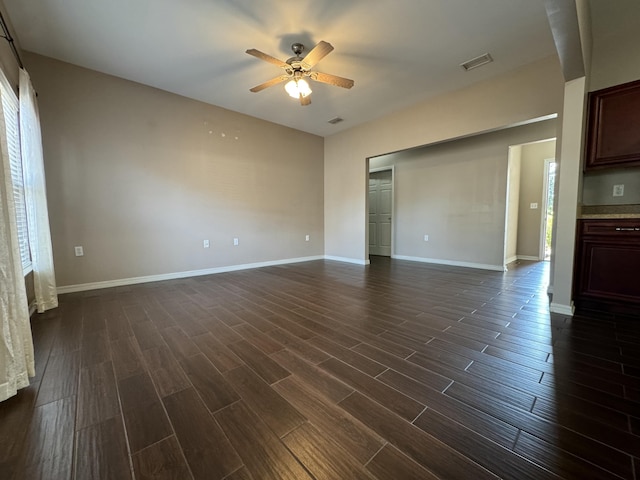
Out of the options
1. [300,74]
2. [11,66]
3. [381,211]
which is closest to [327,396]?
[300,74]

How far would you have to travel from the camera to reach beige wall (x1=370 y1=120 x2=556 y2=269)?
168 inches

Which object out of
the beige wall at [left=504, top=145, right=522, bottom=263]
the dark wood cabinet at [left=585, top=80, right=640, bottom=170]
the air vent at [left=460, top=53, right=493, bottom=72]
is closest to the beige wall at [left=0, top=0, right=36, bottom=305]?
the air vent at [left=460, top=53, right=493, bottom=72]

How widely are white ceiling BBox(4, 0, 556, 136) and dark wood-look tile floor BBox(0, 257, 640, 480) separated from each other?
2.75 m

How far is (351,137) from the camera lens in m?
5.19

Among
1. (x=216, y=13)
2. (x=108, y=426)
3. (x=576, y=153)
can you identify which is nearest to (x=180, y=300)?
(x=108, y=426)

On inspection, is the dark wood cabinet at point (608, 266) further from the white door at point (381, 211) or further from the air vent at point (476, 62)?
the white door at point (381, 211)

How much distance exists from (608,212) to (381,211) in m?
3.97

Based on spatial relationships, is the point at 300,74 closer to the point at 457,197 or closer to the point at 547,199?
the point at 457,197

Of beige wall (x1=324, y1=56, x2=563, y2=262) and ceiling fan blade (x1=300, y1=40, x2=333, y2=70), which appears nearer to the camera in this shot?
ceiling fan blade (x1=300, y1=40, x2=333, y2=70)

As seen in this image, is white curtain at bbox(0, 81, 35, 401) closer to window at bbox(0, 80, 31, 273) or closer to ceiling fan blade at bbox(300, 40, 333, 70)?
window at bbox(0, 80, 31, 273)

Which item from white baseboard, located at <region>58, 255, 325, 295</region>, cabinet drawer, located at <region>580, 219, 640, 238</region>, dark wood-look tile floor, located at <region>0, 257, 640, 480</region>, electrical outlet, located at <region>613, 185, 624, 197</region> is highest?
electrical outlet, located at <region>613, 185, 624, 197</region>

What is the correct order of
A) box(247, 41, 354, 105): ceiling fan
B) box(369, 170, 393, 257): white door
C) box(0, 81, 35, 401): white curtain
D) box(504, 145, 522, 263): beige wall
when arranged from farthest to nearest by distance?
box(369, 170, 393, 257): white door → box(504, 145, 522, 263): beige wall → box(247, 41, 354, 105): ceiling fan → box(0, 81, 35, 401): white curtain

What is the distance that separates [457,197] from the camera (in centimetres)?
481

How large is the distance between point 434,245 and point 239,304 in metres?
4.08
